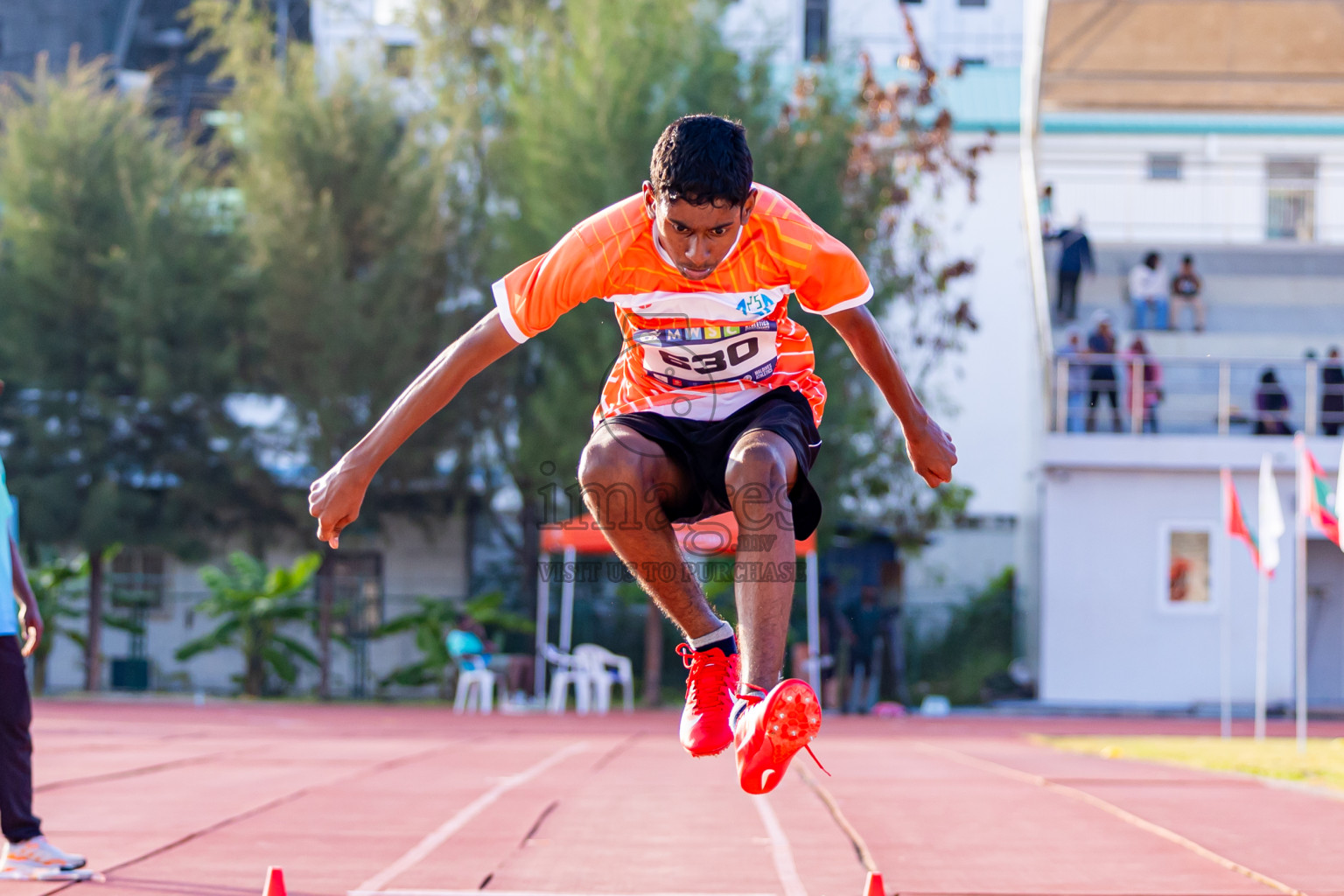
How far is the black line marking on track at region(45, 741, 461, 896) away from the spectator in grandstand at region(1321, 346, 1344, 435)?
1442 centimetres

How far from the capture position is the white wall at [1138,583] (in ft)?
72.7

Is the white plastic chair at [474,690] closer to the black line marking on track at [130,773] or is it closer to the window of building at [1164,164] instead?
the black line marking on track at [130,773]

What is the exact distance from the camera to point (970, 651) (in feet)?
79.8

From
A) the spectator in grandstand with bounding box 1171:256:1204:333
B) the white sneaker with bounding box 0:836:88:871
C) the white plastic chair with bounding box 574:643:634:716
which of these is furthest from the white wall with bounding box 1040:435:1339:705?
the white sneaker with bounding box 0:836:88:871

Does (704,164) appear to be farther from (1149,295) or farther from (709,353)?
(1149,295)

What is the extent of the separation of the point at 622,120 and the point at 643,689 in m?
8.57

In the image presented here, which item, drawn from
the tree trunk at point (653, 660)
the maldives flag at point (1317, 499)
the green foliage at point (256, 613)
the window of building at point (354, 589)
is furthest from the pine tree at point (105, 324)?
the maldives flag at point (1317, 499)

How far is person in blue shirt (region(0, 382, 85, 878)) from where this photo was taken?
618 centimetres

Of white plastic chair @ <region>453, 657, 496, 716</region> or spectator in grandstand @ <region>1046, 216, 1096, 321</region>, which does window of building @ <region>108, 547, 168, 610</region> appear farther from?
spectator in grandstand @ <region>1046, 216, 1096, 321</region>

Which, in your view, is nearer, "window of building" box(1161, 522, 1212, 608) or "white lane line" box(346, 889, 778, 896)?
"white lane line" box(346, 889, 778, 896)

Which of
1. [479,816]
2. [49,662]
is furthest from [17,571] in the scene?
[49,662]

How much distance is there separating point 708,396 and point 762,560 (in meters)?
0.69

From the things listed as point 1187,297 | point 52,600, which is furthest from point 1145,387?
point 52,600

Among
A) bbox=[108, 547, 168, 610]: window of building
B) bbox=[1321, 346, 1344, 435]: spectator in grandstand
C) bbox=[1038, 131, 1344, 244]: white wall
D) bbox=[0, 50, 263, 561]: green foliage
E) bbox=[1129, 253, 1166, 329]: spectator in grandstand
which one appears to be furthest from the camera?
bbox=[1038, 131, 1344, 244]: white wall
